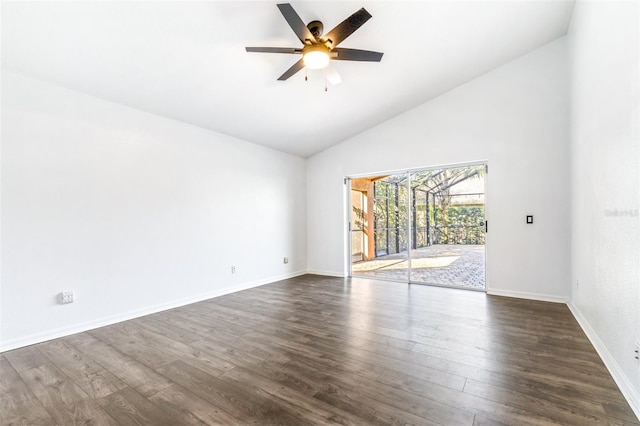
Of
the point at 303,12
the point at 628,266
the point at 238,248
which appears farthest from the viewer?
the point at 238,248

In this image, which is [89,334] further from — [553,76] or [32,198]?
[553,76]

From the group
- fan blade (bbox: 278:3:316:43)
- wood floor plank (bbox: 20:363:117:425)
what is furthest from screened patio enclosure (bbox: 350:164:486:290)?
wood floor plank (bbox: 20:363:117:425)

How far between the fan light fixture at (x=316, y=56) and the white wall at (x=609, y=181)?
203 centimetres

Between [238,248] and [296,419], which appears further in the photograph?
[238,248]

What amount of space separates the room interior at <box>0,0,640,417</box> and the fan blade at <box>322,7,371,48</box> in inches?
16.6

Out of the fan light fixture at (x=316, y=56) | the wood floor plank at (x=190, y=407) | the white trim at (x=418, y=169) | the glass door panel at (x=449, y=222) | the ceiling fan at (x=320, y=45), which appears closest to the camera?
the wood floor plank at (x=190, y=407)

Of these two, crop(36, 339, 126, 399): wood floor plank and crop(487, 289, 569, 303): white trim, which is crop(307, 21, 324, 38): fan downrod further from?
crop(487, 289, 569, 303): white trim

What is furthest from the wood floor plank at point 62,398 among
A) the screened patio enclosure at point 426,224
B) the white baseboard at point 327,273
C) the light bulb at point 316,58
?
the screened patio enclosure at point 426,224

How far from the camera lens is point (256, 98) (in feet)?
12.6

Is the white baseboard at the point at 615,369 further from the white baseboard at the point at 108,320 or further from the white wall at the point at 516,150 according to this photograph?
the white baseboard at the point at 108,320

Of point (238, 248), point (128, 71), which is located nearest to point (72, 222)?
point (128, 71)

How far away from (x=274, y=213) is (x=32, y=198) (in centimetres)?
339

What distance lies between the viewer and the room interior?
235cm

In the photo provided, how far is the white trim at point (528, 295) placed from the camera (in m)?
3.90
